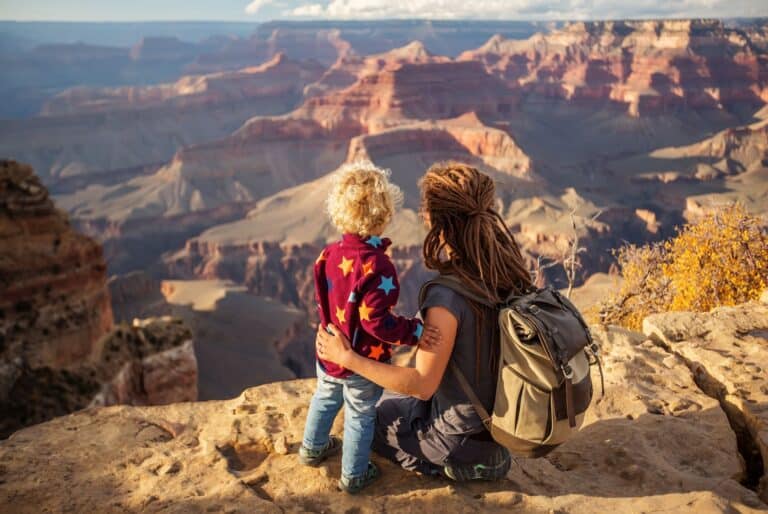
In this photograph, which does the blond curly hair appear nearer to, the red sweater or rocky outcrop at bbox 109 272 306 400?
the red sweater

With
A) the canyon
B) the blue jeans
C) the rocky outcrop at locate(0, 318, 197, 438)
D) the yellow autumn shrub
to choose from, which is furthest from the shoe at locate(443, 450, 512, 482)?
the canyon

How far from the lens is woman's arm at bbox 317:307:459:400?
3805 mm

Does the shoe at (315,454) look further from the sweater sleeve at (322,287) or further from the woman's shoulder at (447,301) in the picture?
the woman's shoulder at (447,301)

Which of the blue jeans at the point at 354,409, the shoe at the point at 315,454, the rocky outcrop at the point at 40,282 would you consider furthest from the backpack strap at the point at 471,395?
the rocky outcrop at the point at 40,282

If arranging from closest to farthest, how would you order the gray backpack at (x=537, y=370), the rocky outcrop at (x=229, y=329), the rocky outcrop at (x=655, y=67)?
the gray backpack at (x=537, y=370)
the rocky outcrop at (x=229, y=329)
the rocky outcrop at (x=655, y=67)

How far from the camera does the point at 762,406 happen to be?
587 centimetres

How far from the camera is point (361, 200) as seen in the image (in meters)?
4.00

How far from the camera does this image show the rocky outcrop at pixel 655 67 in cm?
11188

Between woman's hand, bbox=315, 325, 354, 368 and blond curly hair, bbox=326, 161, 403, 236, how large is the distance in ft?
2.40

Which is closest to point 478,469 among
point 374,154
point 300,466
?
point 300,466

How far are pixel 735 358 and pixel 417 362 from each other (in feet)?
16.5

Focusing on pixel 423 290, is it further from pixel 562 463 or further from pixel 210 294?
pixel 210 294

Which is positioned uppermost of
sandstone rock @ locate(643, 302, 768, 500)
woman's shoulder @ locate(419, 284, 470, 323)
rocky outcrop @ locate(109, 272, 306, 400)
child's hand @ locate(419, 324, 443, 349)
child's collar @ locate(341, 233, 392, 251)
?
child's collar @ locate(341, 233, 392, 251)

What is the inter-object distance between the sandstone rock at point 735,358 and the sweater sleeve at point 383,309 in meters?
3.18
